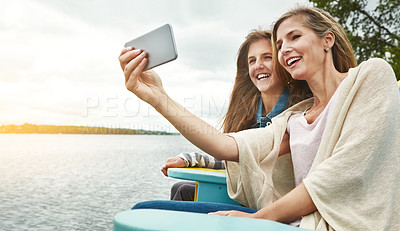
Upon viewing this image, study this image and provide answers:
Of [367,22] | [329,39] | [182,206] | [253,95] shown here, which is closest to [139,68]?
[182,206]

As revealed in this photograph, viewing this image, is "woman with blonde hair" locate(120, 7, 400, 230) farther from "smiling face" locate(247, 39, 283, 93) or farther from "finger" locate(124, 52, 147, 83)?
"smiling face" locate(247, 39, 283, 93)

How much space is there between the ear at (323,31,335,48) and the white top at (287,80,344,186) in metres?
0.29

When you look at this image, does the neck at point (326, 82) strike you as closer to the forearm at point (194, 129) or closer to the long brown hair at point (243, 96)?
the forearm at point (194, 129)

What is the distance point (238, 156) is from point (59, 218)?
8905mm

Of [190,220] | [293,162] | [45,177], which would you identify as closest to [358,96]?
[293,162]

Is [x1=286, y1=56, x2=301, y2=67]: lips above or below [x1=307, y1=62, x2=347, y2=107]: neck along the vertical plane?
above

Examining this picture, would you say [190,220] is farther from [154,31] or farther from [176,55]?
[154,31]

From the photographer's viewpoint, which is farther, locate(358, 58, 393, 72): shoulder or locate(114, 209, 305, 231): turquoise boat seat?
locate(358, 58, 393, 72): shoulder

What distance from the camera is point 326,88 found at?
1.66 m

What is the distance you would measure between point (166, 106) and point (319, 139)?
0.64 m

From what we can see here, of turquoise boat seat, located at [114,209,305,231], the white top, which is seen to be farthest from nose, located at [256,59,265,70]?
turquoise boat seat, located at [114,209,305,231]

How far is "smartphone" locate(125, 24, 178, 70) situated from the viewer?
150cm

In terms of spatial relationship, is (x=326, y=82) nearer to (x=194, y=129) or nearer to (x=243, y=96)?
(x=194, y=129)

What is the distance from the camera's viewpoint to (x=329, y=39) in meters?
1.72
